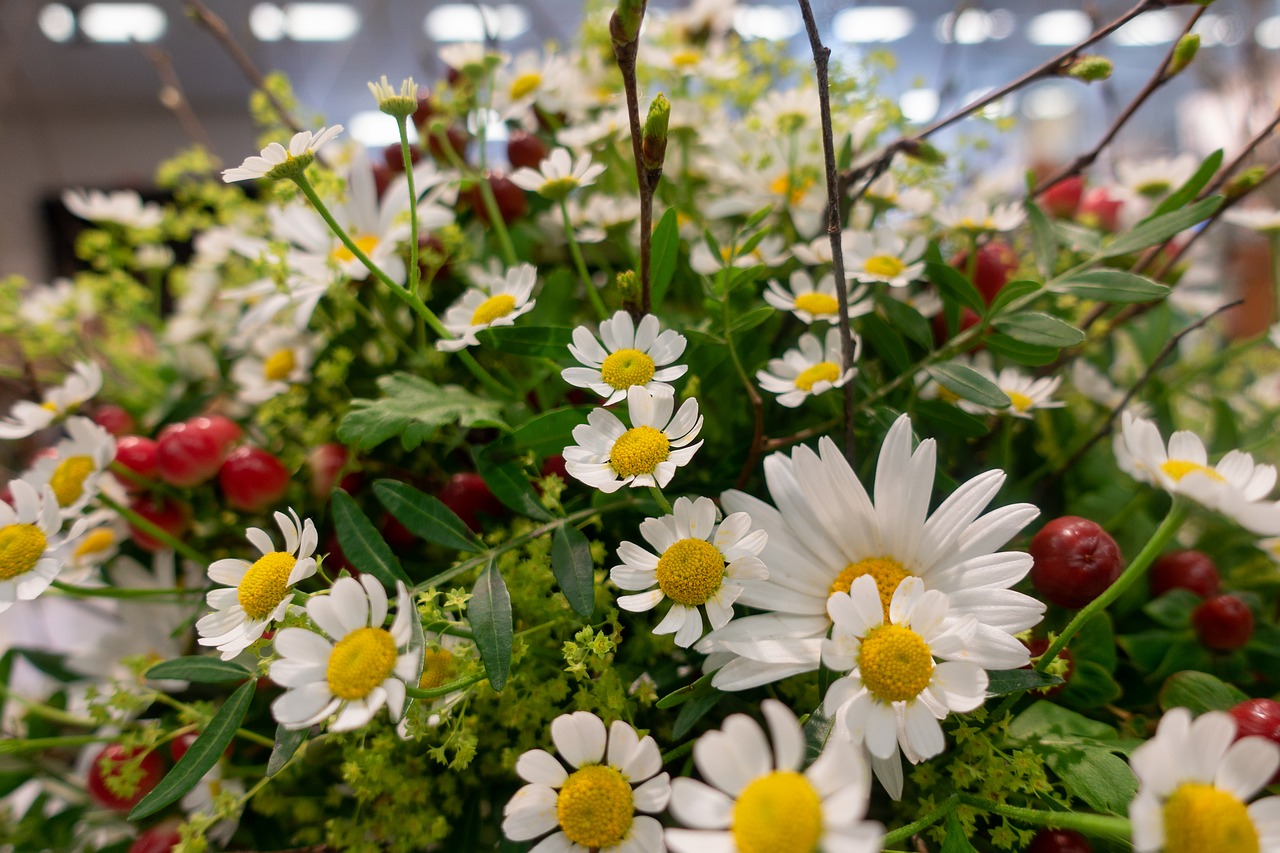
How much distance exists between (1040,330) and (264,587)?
347 mm

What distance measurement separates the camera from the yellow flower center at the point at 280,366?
0.49m

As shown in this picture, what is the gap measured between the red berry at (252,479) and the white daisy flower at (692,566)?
0.87ft

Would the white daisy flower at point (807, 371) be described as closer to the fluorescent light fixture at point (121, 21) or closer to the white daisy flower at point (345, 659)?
the white daisy flower at point (345, 659)

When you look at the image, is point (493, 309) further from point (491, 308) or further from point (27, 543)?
point (27, 543)

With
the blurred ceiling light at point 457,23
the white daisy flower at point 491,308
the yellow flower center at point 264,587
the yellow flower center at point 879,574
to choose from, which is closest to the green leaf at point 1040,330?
the yellow flower center at point 879,574

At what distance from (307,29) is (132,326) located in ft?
6.85

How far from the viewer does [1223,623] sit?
35 cm

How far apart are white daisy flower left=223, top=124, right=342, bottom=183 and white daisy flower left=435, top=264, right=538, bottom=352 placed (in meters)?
0.09

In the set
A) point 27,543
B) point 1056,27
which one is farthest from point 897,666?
point 1056,27

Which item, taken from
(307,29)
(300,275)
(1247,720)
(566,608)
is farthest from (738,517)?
(307,29)

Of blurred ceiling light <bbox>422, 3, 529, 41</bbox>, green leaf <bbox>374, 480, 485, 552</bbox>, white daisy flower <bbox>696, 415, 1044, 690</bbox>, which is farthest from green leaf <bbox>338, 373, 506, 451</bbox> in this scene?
blurred ceiling light <bbox>422, 3, 529, 41</bbox>

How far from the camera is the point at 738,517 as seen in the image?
264 mm

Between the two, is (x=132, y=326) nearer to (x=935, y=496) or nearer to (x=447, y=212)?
(x=447, y=212)

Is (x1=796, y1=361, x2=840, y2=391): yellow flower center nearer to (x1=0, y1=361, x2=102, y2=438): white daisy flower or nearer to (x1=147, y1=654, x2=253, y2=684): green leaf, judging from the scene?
(x1=147, y1=654, x2=253, y2=684): green leaf
